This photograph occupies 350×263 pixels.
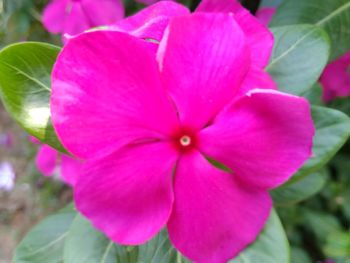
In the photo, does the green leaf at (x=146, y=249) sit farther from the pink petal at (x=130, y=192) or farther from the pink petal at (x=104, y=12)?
the pink petal at (x=104, y=12)

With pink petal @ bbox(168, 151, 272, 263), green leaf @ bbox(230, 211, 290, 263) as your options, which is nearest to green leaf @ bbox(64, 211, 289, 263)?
green leaf @ bbox(230, 211, 290, 263)

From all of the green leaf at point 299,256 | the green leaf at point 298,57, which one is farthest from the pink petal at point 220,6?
the green leaf at point 299,256

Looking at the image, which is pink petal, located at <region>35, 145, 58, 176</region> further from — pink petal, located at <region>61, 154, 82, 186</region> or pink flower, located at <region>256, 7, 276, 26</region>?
pink flower, located at <region>256, 7, 276, 26</region>

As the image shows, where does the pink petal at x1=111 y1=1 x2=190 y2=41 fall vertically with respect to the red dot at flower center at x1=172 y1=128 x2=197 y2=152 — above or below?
above

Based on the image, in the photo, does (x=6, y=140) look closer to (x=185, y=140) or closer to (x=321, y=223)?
(x=321, y=223)

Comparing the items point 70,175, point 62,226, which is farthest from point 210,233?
point 62,226

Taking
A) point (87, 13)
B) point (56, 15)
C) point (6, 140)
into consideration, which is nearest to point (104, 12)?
point (87, 13)

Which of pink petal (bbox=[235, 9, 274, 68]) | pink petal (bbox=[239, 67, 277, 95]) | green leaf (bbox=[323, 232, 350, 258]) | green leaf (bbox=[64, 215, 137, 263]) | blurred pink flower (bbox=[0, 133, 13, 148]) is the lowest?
blurred pink flower (bbox=[0, 133, 13, 148])
